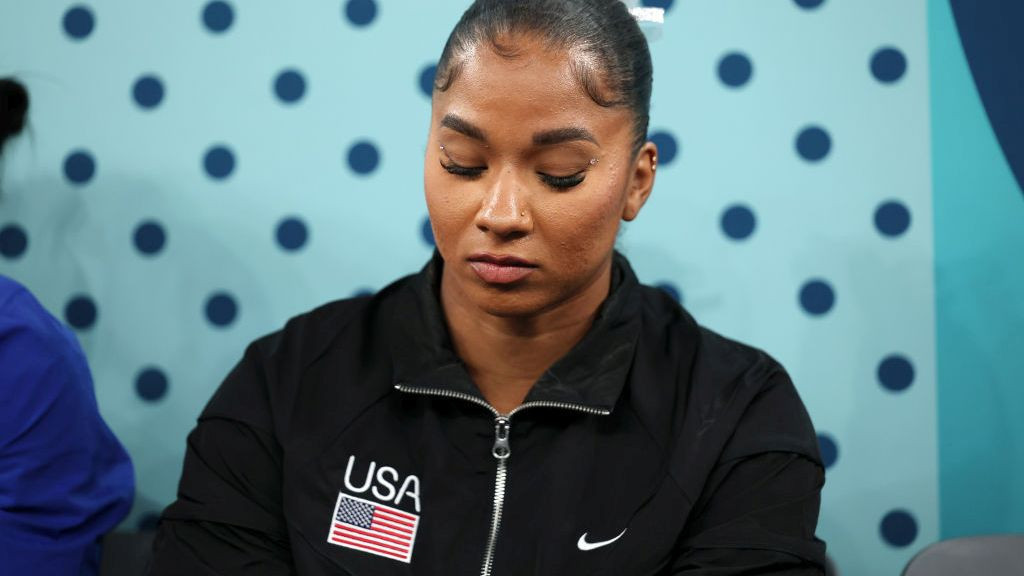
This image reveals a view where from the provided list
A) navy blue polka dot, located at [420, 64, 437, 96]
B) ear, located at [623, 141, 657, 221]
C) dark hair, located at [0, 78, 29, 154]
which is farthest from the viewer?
navy blue polka dot, located at [420, 64, 437, 96]

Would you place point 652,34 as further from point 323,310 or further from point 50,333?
point 50,333

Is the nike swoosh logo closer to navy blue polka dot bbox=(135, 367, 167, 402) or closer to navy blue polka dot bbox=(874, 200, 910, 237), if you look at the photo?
navy blue polka dot bbox=(874, 200, 910, 237)

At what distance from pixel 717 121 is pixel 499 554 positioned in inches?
27.3

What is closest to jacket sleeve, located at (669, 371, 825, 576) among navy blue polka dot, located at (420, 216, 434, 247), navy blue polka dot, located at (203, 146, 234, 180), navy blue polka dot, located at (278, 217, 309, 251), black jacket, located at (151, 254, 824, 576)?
black jacket, located at (151, 254, 824, 576)

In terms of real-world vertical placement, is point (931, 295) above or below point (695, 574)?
above

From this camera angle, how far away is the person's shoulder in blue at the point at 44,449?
3.78ft

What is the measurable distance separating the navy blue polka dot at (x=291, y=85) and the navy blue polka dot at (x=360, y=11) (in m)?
0.10

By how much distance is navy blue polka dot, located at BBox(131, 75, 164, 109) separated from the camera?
60.1 inches

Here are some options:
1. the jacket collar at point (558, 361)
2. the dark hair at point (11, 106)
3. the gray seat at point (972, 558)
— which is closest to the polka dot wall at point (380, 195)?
the dark hair at point (11, 106)

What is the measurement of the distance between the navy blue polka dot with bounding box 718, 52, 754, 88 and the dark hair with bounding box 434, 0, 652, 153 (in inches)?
16.9

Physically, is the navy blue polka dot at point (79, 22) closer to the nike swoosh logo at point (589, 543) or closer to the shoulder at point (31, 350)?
the shoulder at point (31, 350)

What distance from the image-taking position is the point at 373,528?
1016 mm

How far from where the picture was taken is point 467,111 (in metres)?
0.96

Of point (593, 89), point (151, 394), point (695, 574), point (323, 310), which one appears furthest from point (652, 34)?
point (151, 394)
